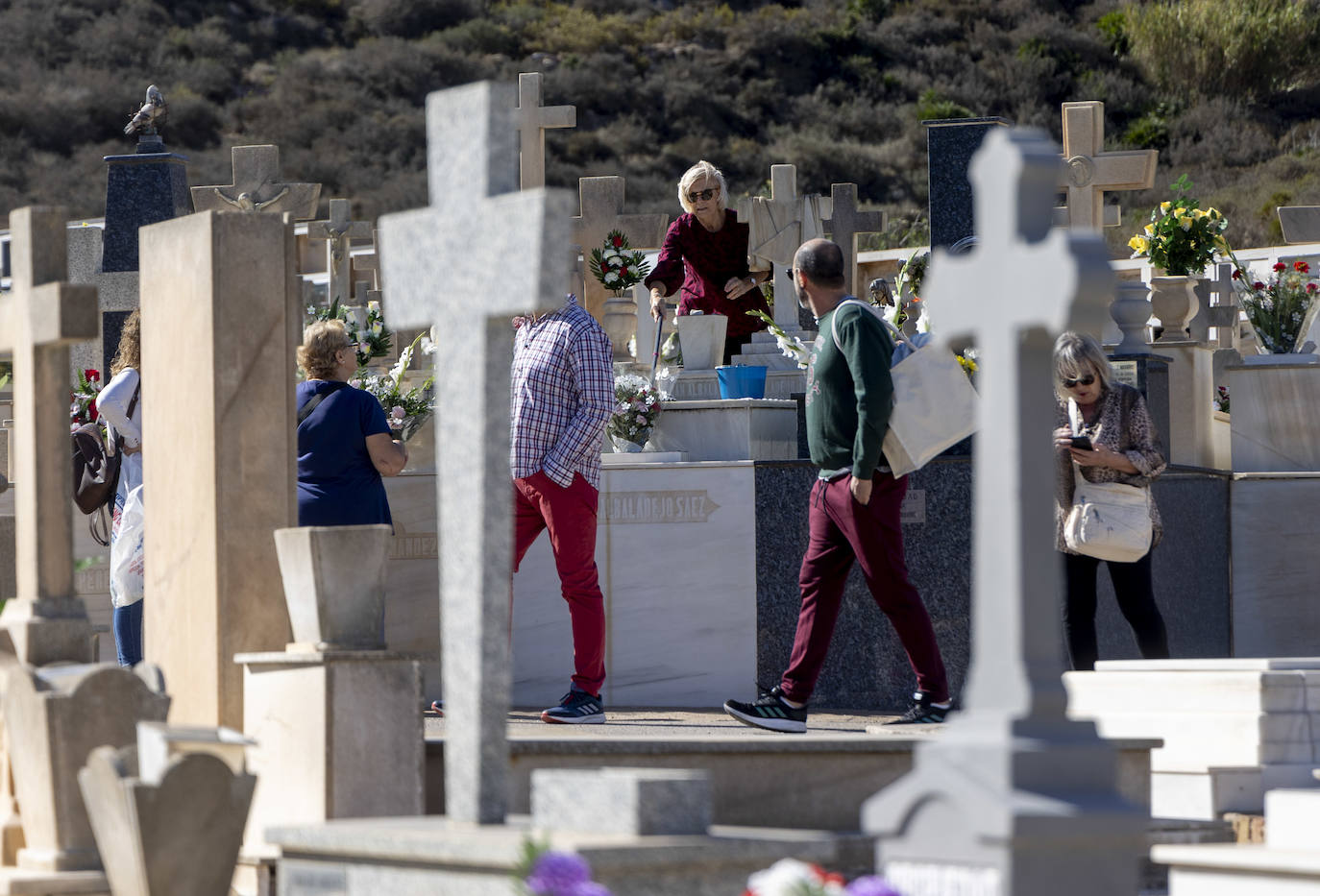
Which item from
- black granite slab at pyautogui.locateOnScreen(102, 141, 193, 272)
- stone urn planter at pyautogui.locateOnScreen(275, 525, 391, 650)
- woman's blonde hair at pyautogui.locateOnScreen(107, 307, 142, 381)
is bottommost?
stone urn planter at pyautogui.locateOnScreen(275, 525, 391, 650)

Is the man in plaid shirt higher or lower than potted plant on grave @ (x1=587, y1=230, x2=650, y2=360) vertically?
lower

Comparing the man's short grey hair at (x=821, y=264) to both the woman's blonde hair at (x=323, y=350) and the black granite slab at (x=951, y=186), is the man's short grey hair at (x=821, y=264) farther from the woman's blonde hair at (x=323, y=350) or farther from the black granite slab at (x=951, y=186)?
A: the black granite slab at (x=951, y=186)

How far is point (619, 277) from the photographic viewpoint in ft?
39.3

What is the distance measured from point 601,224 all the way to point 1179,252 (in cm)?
646

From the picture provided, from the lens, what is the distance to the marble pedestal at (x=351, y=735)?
15.0ft

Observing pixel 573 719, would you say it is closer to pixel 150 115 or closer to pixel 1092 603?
pixel 1092 603

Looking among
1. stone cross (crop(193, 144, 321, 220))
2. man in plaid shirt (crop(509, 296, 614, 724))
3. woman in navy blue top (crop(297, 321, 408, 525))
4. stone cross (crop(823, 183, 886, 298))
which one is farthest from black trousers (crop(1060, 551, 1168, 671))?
stone cross (crop(823, 183, 886, 298))

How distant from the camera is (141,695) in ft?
15.1

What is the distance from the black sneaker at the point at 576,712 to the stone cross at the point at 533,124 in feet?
22.8

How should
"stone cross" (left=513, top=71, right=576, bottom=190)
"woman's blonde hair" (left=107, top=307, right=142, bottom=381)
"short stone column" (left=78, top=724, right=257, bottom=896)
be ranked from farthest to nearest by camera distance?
"stone cross" (left=513, top=71, right=576, bottom=190) < "woman's blonde hair" (left=107, top=307, right=142, bottom=381) < "short stone column" (left=78, top=724, right=257, bottom=896)

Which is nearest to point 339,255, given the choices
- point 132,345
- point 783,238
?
point 783,238

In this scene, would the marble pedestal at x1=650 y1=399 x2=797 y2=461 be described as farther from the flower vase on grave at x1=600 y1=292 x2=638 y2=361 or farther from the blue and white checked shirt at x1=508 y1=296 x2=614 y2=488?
the flower vase on grave at x1=600 y1=292 x2=638 y2=361

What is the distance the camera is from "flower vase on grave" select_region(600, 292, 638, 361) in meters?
12.0

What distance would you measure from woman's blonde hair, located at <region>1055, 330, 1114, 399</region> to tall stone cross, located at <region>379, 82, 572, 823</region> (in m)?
3.47
